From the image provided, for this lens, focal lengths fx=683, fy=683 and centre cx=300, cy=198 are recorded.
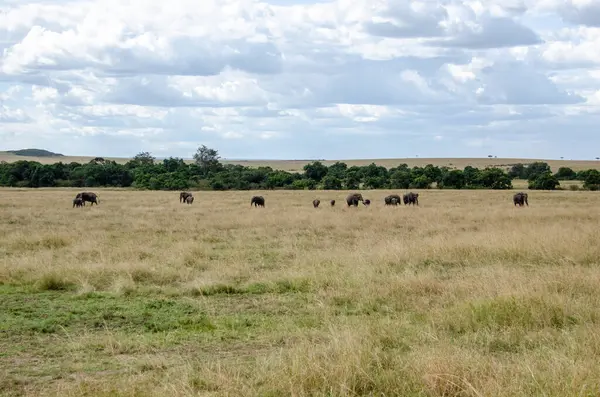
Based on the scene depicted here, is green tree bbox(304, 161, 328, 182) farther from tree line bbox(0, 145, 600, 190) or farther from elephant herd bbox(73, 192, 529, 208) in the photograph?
elephant herd bbox(73, 192, 529, 208)

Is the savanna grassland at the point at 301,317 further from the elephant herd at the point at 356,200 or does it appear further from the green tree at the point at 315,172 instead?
the green tree at the point at 315,172

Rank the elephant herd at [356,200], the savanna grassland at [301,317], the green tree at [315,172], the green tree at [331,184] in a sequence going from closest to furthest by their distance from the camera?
the savanna grassland at [301,317] → the elephant herd at [356,200] → the green tree at [331,184] → the green tree at [315,172]

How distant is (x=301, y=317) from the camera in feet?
33.0

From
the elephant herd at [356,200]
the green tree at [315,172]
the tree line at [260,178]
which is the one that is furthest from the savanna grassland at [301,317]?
the green tree at [315,172]

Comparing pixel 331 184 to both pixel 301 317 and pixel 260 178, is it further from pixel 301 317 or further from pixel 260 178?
pixel 301 317

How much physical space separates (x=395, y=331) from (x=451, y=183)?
242 feet

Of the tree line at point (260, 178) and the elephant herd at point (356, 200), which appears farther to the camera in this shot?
the tree line at point (260, 178)

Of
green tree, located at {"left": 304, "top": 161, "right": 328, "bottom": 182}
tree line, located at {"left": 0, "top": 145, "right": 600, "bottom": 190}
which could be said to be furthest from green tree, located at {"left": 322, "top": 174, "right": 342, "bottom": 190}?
green tree, located at {"left": 304, "top": 161, "right": 328, "bottom": 182}

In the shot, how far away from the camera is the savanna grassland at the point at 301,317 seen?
21.0 ft

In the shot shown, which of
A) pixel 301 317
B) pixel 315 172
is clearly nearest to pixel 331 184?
pixel 315 172

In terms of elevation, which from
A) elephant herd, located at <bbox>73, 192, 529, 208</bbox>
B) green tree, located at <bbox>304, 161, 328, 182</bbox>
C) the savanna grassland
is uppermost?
green tree, located at <bbox>304, 161, 328, 182</bbox>

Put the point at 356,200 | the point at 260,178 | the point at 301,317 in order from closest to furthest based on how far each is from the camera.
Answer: the point at 301,317, the point at 356,200, the point at 260,178

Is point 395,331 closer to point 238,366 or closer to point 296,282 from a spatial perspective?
point 238,366

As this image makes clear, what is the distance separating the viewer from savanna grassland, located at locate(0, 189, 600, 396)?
21.0ft
